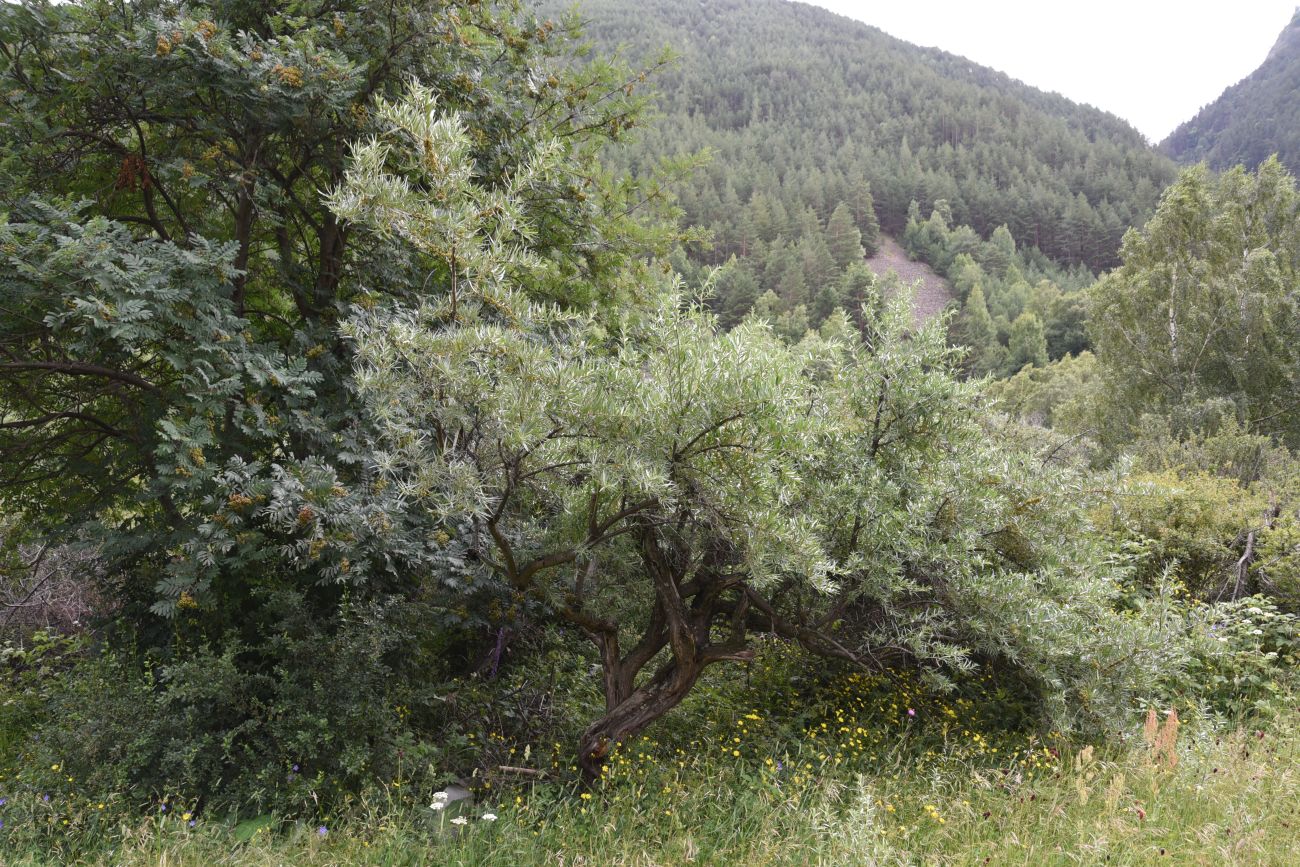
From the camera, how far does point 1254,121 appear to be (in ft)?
473

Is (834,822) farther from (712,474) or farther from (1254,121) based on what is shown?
(1254,121)

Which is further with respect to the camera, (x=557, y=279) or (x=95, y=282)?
(x=557, y=279)

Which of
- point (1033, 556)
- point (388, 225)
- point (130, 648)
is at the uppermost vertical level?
point (388, 225)

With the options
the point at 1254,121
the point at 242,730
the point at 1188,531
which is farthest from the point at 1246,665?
the point at 1254,121

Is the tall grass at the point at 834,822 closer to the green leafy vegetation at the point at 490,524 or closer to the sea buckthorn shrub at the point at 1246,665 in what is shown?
the green leafy vegetation at the point at 490,524

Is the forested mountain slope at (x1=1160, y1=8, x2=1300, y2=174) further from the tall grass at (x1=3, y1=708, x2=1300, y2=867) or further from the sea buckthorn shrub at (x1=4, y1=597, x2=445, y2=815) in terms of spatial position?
the sea buckthorn shrub at (x1=4, y1=597, x2=445, y2=815)

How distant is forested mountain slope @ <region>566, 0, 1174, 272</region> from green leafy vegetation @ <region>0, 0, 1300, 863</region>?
173ft

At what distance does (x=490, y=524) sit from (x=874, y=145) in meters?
128

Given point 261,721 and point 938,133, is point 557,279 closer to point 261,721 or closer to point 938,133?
point 261,721

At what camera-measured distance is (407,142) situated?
4.06 meters

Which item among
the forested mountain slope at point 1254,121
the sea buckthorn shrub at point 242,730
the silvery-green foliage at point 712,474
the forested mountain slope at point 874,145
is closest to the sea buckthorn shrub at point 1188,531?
the silvery-green foliage at point 712,474

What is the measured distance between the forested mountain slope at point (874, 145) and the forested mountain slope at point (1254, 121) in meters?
20.1

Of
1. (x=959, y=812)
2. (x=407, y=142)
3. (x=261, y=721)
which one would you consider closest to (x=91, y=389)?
(x=261, y=721)

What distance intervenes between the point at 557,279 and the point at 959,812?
190 inches
